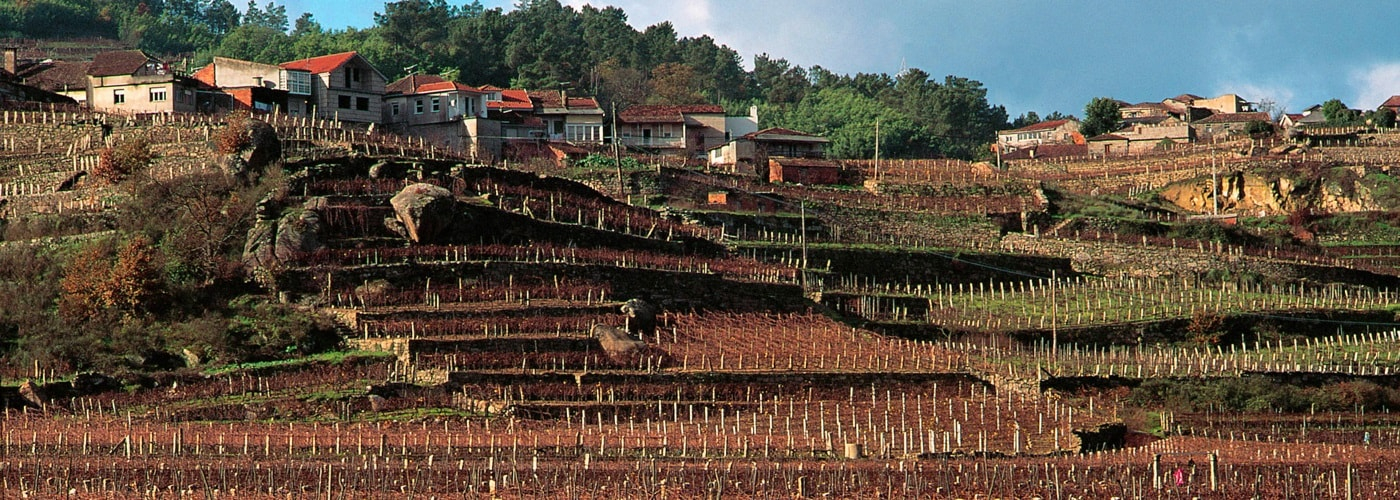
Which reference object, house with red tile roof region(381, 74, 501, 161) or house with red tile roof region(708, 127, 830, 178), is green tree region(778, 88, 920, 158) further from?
house with red tile roof region(381, 74, 501, 161)

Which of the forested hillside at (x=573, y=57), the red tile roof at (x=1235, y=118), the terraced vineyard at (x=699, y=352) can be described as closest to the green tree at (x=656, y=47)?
the forested hillside at (x=573, y=57)

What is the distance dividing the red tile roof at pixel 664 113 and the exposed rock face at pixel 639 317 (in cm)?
4201

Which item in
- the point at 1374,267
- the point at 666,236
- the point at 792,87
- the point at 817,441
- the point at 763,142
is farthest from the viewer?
the point at 792,87

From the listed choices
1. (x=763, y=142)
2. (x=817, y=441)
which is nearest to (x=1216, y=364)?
(x=817, y=441)

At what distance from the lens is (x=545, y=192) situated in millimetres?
59969

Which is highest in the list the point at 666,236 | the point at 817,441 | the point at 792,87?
the point at 792,87

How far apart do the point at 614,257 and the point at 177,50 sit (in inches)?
4090

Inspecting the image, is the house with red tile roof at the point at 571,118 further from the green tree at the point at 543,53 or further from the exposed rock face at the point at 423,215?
the exposed rock face at the point at 423,215

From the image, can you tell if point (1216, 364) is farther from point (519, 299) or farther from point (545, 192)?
point (545, 192)

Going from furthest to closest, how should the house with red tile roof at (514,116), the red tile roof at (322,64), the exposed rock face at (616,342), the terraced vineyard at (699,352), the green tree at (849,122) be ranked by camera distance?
the green tree at (849,122)
the house with red tile roof at (514,116)
the red tile roof at (322,64)
the exposed rock face at (616,342)
the terraced vineyard at (699,352)

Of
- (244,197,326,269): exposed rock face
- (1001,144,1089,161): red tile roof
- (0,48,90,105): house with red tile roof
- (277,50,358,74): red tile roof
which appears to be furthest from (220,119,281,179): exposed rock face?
(1001,144,1089,161): red tile roof

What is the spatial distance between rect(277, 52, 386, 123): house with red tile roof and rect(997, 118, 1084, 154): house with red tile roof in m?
37.4

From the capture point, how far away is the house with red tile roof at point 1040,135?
346ft

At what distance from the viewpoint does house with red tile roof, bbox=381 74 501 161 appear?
8038cm
